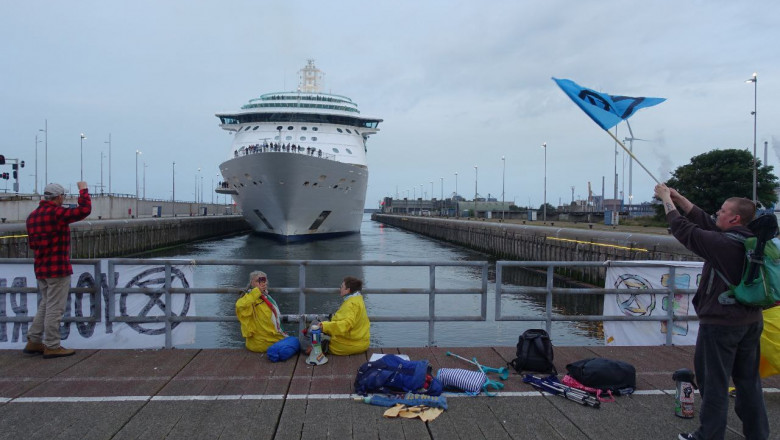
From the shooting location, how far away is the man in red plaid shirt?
18.9ft

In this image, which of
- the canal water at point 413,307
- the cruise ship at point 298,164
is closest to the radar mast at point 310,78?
the cruise ship at point 298,164

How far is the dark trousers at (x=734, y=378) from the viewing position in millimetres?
Result: 3742

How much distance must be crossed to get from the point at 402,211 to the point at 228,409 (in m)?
178

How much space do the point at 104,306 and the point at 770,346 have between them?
22.2 feet

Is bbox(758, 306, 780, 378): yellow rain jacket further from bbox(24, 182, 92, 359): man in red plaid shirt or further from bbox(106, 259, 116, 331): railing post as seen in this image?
bbox(106, 259, 116, 331): railing post

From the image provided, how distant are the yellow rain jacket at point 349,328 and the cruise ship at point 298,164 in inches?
1128

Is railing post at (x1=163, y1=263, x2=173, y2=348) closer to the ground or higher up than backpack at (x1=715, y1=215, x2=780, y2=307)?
closer to the ground

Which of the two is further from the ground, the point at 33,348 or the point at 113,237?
the point at 33,348

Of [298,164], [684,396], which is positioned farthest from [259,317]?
[298,164]

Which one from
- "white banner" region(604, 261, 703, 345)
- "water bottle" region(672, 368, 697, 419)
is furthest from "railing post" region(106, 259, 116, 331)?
"white banner" region(604, 261, 703, 345)

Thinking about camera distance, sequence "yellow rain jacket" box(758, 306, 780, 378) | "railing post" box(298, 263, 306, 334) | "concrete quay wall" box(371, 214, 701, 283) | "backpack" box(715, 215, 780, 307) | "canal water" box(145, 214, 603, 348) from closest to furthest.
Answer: "backpack" box(715, 215, 780, 307)
"yellow rain jacket" box(758, 306, 780, 378)
"railing post" box(298, 263, 306, 334)
"canal water" box(145, 214, 603, 348)
"concrete quay wall" box(371, 214, 701, 283)

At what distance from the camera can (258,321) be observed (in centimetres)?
626

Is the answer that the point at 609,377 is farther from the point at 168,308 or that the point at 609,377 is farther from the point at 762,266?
the point at 168,308

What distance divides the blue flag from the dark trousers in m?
2.85
